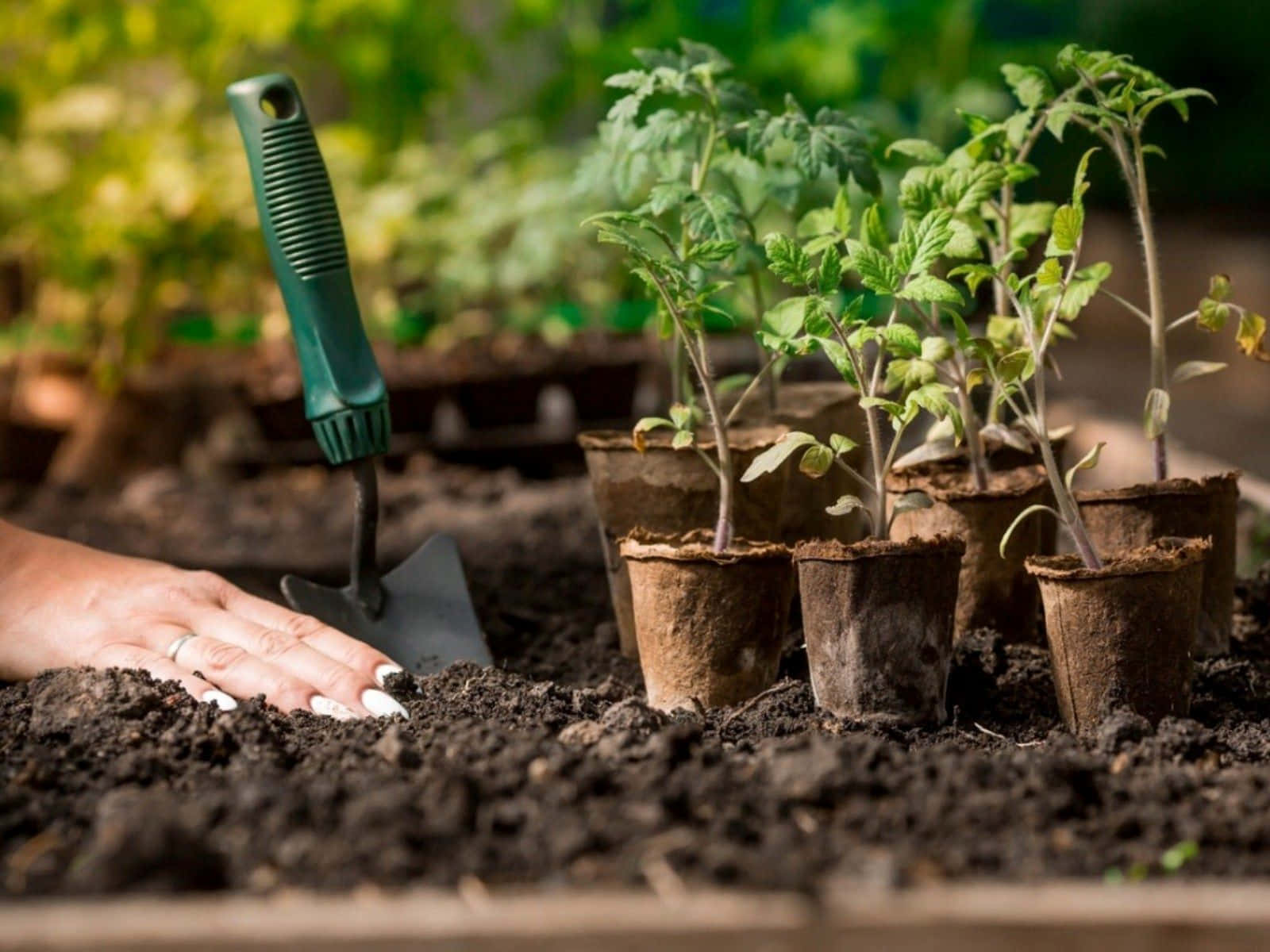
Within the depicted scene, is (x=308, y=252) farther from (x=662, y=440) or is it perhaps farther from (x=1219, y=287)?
(x=1219, y=287)

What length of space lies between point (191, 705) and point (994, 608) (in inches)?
39.1

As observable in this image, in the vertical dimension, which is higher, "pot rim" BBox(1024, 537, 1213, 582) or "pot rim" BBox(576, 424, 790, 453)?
"pot rim" BBox(576, 424, 790, 453)

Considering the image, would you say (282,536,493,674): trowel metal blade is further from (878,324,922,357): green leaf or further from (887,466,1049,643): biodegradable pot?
(878,324,922,357): green leaf

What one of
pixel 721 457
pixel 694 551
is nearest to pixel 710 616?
pixel 694 551

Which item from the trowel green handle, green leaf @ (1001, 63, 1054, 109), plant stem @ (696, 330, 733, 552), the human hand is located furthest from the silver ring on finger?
green leaf @ (1001, 63, 1054, 109)

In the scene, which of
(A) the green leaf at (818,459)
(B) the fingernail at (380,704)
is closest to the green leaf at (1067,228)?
(A) the green leaf at (818,459)

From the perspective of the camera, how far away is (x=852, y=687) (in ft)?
5.04

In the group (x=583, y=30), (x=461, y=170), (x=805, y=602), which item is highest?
(x=583, y=30)

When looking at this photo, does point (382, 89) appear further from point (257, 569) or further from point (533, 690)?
point (533, 690)

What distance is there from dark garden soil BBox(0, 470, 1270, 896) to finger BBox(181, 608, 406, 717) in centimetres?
5

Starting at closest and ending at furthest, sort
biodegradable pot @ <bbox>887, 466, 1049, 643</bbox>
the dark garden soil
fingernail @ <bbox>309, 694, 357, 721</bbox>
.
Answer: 1. the dark garden soil
2. fingernail @ <bbox>309, 694, 357, 721</bbox>
3. biodegradable pot @ <bbox>887, 466, 1049, 643</bbox>

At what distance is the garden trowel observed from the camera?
1.89m

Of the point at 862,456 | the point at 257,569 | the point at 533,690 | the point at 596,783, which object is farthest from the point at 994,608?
the point at 257,569

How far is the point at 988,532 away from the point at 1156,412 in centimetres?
25
